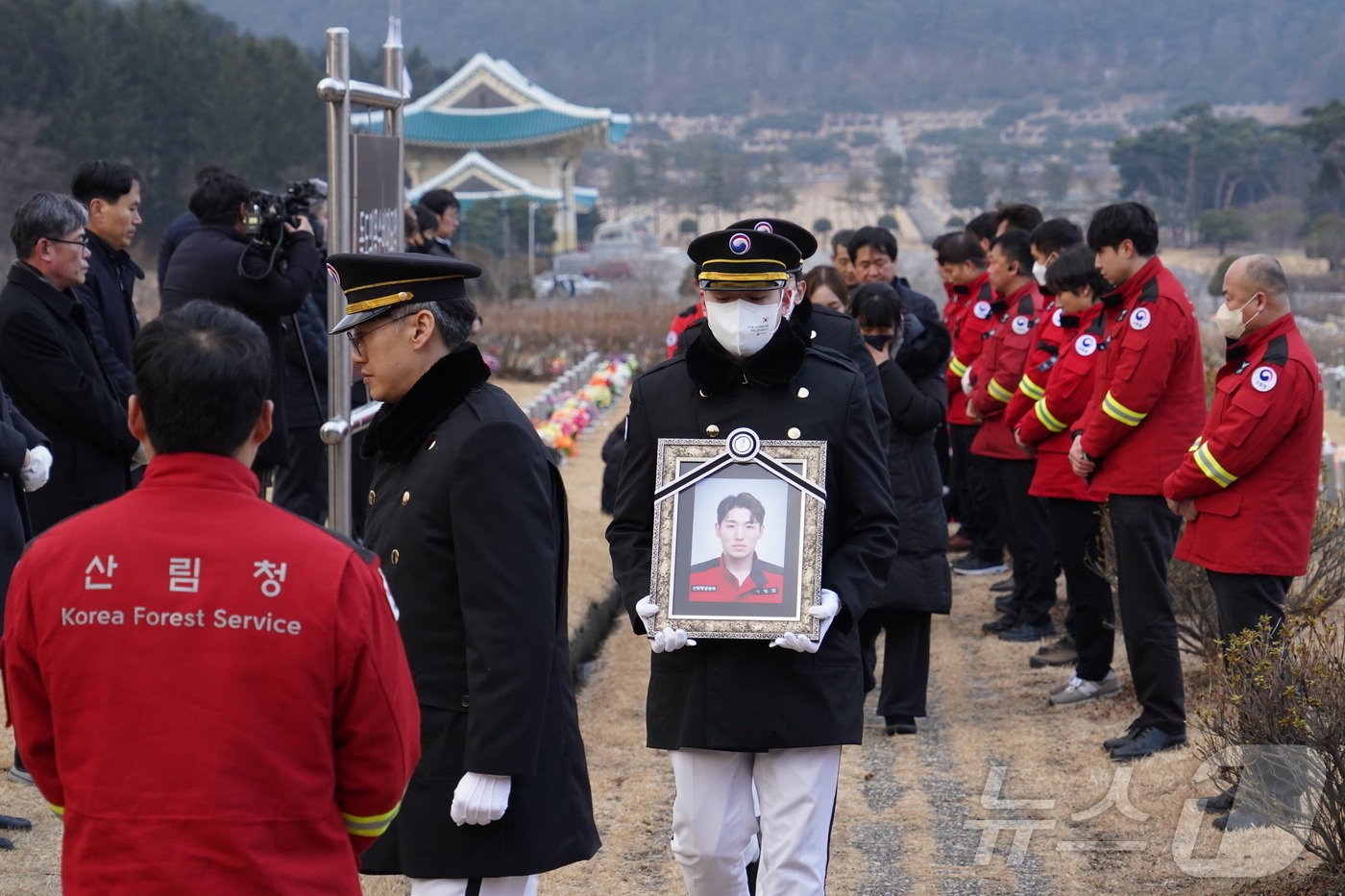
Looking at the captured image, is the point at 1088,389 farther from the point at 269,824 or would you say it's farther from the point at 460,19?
the point at 460,19

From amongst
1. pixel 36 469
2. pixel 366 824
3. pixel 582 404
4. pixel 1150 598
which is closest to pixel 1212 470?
pixel 1150 598

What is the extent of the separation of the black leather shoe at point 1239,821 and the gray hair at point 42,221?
13.1ft

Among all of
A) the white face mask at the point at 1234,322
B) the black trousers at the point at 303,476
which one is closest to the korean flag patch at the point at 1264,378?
the white face mask at the point at 1234,322

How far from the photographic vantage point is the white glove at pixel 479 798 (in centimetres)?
277

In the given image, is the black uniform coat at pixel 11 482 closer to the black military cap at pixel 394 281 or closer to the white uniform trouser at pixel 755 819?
the black military cap at pixel 394 281

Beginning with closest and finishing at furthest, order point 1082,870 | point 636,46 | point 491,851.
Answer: point 491,851 → point 1082,870 → point 636,46

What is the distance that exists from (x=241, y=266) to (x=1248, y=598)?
3.69m

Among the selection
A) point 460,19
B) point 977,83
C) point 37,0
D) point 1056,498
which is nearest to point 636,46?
point 460,19

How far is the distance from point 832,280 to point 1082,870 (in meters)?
2.09

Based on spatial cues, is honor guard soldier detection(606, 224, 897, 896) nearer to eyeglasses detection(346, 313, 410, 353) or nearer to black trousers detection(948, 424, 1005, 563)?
eyeglasses detection(346, 313, 410, 353)

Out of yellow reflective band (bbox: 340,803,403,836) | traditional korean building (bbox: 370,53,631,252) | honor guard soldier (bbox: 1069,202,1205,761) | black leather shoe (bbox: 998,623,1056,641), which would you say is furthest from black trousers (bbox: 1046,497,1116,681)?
traditional korean building (bbox: 370,53,631,252)

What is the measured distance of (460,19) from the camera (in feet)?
516

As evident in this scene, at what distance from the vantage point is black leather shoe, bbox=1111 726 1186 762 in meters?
5.55

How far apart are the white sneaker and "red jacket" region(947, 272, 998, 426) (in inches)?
93.6
